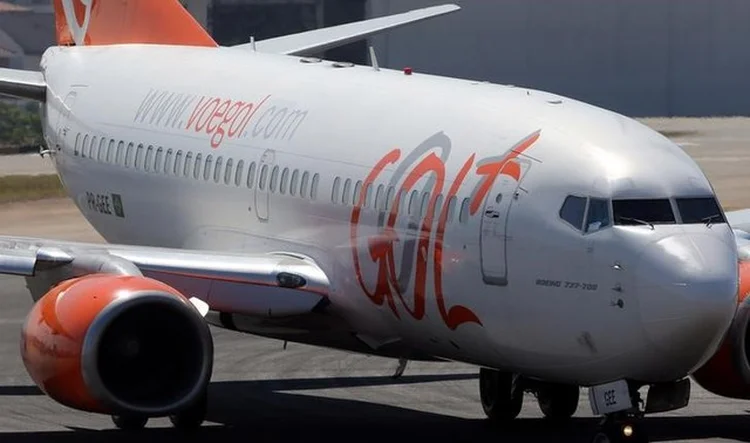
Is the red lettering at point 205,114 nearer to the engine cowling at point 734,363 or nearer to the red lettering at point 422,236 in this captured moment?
the red lettering at point 422,236

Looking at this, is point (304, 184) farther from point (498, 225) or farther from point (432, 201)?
point (498, 225)

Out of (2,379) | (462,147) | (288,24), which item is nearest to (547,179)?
(462,147)

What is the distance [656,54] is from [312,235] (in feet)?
240

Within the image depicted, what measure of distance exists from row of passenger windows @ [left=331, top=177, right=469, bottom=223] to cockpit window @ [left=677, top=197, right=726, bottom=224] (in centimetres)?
229

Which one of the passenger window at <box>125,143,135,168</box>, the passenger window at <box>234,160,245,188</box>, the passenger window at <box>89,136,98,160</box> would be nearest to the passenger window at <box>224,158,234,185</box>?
the passenger window at <box>234,160,245,188</box>

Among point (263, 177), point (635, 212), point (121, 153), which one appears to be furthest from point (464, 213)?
point (121, 153)

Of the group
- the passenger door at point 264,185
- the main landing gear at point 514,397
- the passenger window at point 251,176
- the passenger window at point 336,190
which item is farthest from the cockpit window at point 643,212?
the passenger window at point 251,176

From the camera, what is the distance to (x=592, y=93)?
95.4 metres

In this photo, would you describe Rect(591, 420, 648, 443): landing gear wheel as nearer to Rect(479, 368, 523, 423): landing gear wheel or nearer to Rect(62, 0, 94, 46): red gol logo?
Rect(479, 368, 523, 423): landing gear wheel

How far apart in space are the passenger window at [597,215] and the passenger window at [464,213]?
1652mm

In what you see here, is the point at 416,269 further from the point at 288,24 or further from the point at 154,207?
the point at 288,24

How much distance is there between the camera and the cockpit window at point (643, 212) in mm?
19516

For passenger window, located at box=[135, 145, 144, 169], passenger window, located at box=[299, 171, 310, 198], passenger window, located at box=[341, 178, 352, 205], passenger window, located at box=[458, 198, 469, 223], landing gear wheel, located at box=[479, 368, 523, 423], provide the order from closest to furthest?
passenger window, located at box=[458, 198, 469, 223], passenger window, located at box=[341, 178, 352, 205], passenger window, located at box=[299, 171, 310, 198], landing gear wheel, located at box=[479, 368, 523, 423], passenger window, located at box=[135, 145, 144, 169]

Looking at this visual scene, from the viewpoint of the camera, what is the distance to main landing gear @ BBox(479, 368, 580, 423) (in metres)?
25.0
